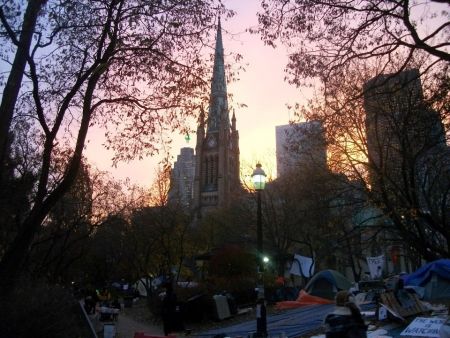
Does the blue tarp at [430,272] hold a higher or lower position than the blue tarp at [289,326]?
higher

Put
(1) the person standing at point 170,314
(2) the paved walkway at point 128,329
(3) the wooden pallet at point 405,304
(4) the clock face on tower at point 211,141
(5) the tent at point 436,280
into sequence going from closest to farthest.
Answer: (3) the wooden pallet at point 405,304
(1) the person standing at point 170,314
(5) the tent at point 436,280
(2) the paved walkway at point 128,329
(4) the clock face on tower at point 211,141

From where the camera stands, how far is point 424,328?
1228 cm

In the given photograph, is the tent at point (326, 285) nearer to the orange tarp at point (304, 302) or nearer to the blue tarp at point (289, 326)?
the orange tarp at point (304, 302)

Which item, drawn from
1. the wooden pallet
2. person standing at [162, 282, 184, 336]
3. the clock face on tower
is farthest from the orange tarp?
the clock face on tower

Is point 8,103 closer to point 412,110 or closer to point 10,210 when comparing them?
point 10,210

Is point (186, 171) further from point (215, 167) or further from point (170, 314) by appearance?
point (170, 314)

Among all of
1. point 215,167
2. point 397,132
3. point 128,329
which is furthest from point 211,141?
point 397,132

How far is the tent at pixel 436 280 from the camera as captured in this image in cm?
1995

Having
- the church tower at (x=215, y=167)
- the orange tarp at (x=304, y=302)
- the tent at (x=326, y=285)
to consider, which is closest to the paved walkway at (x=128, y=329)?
the orange tarp at (x=304, y=302)

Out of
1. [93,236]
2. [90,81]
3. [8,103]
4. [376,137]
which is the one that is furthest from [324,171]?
[93,236]

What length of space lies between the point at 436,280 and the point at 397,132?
644cm

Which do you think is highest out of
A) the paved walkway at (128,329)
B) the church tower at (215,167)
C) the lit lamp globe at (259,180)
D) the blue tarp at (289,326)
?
the church tower at (215,167)

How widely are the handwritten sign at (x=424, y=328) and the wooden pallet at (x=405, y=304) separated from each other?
44.6 inches

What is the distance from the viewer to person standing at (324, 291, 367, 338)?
7.84 meters
